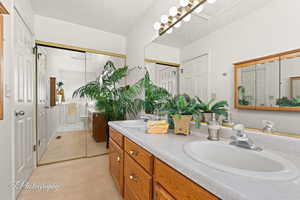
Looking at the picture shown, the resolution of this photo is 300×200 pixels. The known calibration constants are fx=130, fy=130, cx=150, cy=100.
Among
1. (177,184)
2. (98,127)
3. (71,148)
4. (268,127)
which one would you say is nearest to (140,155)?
(177,184)

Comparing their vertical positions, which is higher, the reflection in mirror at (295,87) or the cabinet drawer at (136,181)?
the reflection in mirror at (295,87)

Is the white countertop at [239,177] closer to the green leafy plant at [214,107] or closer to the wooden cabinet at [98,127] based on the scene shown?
the green leafy plant at [214,107]

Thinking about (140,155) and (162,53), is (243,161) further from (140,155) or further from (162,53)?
(162,53)

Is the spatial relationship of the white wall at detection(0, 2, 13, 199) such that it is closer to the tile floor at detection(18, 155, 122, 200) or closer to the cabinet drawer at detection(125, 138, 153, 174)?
the tile floor at detection(18, 155, 122, 200)

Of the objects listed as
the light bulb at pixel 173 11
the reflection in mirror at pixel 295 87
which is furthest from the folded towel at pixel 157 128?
the light bulb at pixel 173 11

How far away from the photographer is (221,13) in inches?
42.0

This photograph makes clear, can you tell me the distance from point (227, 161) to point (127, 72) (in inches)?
92.5

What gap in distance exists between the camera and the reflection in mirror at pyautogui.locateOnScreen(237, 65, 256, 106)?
89 centimetres

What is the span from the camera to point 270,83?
81 centimetres

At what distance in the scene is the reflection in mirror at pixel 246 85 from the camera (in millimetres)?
892

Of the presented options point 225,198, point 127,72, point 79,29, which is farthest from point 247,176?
point 79,29

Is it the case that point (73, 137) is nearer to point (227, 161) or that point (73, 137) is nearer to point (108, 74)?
point (108, 74)

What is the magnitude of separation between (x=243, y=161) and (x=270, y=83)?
508 millimetres

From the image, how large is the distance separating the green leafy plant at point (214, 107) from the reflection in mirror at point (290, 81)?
1.05ft
